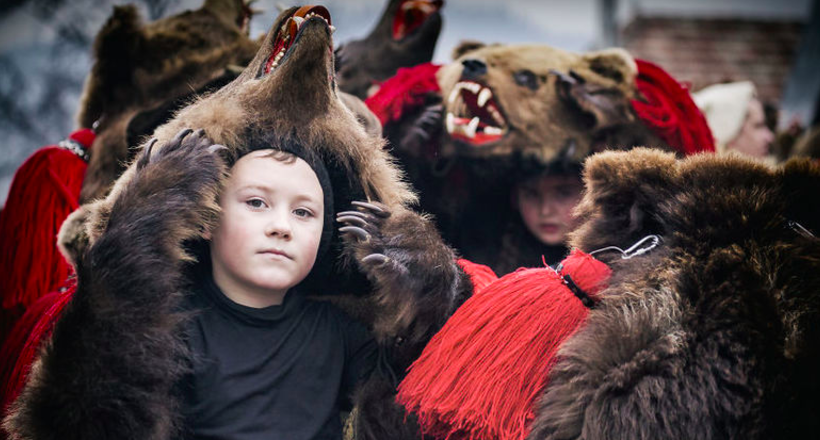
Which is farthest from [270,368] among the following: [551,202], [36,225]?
[551,202]

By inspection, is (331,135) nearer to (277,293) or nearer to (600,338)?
(277,293)

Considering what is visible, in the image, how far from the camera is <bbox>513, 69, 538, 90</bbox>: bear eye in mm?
2432

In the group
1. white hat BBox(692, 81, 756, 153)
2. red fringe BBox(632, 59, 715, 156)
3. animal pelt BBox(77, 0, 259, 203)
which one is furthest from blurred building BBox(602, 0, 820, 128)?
animal pelt BBox(77, 0, 259, 203)

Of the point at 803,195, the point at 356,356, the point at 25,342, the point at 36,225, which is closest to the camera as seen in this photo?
the point at 803,195

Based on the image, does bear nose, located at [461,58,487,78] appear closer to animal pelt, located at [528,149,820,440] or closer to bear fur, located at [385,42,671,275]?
bear fur, located at [385,42,671,275]

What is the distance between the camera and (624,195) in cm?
150

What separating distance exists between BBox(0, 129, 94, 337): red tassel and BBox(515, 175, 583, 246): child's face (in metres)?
1.60

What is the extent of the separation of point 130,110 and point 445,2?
1.30 meters

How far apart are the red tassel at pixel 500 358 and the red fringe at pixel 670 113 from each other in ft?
3.78

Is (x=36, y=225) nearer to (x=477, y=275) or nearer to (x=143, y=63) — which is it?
(x=143, y=63)

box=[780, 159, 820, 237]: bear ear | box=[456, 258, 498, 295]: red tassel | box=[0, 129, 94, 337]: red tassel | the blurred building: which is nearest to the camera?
box=[780, 159, 820, 237]: bear ear


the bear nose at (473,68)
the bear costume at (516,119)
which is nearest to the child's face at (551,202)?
the bear costume at (516,119)

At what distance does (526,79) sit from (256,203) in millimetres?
1300

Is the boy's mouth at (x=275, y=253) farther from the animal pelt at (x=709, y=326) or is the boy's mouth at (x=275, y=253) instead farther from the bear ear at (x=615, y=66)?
the bear ear at (x=615, y=66)
